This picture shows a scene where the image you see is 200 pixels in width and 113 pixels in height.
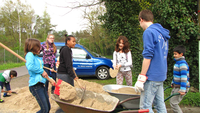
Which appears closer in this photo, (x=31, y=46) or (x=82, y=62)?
(x=31, y=46)

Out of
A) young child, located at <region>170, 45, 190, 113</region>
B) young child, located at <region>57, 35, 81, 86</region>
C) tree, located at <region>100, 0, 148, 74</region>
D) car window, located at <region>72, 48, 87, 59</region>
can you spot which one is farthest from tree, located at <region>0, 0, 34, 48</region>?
young child, located at <region>170, 45, 190, 113</region>

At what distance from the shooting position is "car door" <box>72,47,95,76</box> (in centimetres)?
750

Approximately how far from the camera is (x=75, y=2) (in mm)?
7082

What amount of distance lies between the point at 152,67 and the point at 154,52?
0.68ft

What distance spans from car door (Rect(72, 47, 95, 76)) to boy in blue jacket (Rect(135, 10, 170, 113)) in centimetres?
562

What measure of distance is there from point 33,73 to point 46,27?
40.5m

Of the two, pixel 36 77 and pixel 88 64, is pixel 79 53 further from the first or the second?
pixel 36 77

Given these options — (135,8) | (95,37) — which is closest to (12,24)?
(95,37)

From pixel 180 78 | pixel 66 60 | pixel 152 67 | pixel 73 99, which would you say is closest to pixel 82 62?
pixel 66 60

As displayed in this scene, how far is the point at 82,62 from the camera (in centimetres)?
752

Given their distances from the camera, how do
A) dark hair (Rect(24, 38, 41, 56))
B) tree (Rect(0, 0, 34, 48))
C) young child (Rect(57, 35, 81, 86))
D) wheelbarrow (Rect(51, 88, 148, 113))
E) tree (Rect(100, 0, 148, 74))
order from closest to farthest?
wheelbarrow (Rect(51, 88, 148, 113)), dark hair (Rect(24, 38, 41, 56)), young child (Rect(57, 35, 81, 86)), tree (Rect(100, 0, 148, 74)), tree (Rect(0, 0, 34, 48))

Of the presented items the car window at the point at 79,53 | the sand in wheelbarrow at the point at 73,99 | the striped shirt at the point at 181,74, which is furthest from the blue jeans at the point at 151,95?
the car window at the point at 79,53

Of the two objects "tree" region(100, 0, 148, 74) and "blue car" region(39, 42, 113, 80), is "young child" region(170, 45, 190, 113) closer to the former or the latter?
"tree" region(100, 0, 148, 74)

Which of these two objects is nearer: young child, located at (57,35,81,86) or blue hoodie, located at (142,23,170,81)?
blue hoodie, located at (142,23,170,81)
